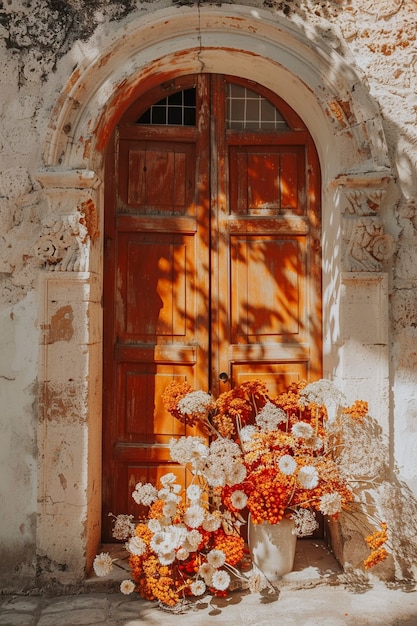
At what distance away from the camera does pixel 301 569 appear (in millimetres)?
3156

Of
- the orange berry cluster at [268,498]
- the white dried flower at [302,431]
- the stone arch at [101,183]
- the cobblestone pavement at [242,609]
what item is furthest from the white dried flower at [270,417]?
the cobblestone pavement at [242,609]

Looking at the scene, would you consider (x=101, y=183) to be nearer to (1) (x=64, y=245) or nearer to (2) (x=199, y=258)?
(1) (x=64, y=245)

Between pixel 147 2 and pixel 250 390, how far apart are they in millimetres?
2392

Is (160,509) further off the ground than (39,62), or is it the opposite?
(39,62)

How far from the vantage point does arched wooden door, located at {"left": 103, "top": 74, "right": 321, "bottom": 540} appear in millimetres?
3475

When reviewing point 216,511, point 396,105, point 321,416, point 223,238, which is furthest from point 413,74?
point 216,511

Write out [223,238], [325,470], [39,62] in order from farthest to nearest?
[223,238] < [39,62] < [325,470]

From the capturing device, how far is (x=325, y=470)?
2994mm

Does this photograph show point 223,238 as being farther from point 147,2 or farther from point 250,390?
point 147,2

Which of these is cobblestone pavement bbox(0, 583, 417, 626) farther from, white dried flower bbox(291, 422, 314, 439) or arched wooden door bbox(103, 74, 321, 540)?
white dried flower bbox(291, 422, 314, 439)

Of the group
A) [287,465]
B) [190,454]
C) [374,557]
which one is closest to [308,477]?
[287,465]

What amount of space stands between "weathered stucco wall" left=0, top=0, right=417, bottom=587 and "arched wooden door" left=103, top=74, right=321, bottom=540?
0.77ft

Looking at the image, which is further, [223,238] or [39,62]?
[223,238]

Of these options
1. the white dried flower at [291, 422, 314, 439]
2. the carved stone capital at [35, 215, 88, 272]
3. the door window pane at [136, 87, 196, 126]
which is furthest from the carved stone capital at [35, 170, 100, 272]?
the white dried flower at [291, 422, 314, 439]
